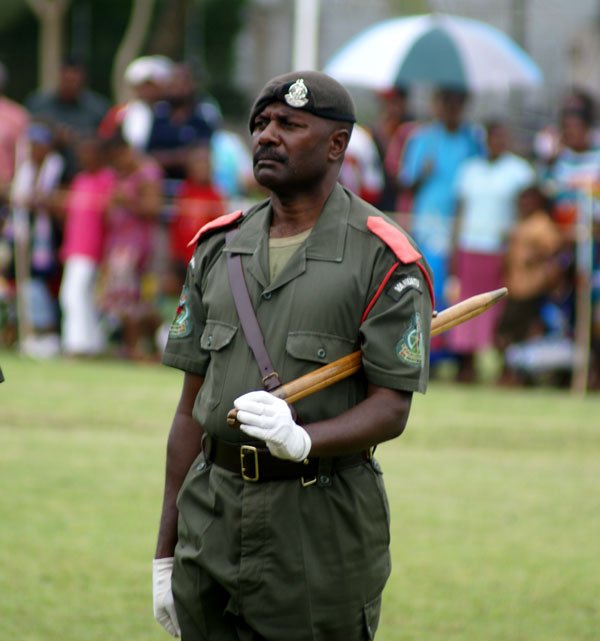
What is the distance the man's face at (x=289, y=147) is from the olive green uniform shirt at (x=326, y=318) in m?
0.13

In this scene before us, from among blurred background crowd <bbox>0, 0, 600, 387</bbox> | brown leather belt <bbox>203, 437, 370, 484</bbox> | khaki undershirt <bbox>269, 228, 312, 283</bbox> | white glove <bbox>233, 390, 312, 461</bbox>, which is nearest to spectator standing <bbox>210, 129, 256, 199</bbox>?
blurred background crowd <bbox>0, 0, 600, 387</bbox>

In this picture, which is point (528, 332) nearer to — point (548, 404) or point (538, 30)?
point (548, 404)

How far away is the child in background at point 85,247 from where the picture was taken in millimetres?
11656

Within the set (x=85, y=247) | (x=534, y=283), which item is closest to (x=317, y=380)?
(x=534, y=283)

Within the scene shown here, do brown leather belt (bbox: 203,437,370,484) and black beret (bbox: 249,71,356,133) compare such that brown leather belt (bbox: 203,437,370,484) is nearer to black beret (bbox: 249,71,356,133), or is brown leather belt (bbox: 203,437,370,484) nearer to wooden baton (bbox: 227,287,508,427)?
wooden baton (bbox: 227,287,508,427)

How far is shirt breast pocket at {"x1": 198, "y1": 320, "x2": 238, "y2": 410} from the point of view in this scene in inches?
131

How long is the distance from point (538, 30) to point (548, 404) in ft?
81.7

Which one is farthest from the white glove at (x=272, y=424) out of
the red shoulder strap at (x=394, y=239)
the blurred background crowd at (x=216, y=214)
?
the blurred background crowd at (x=216, y=214)

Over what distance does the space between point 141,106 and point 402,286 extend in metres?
9.80

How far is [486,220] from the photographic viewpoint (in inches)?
432

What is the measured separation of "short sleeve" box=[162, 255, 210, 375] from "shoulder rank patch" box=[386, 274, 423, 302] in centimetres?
56

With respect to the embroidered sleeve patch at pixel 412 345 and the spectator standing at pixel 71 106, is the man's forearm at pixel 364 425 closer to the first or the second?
the embroidered sleeve patch at pixel 412 345

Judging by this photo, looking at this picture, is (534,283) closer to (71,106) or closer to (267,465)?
(71,106)

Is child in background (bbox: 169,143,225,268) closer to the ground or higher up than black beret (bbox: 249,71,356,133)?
closer to the ground
